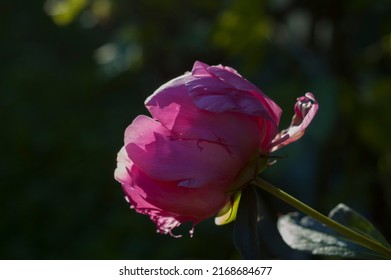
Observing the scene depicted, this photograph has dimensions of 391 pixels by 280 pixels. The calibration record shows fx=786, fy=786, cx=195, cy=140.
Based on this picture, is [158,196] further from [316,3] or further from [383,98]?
[316,3]

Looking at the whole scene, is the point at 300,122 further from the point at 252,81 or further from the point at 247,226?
the point at 252,81

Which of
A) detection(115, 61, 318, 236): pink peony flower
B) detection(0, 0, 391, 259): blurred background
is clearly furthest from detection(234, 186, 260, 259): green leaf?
detection(0, 0, 391, 259): blurred background

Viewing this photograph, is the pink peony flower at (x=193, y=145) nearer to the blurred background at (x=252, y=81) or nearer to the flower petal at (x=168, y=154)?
the flower petal at (x=168, y=154)

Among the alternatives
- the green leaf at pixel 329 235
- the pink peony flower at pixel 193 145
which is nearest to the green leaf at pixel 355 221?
the green leaf at pixel 329 235

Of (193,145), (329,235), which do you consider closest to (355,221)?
(329,235)

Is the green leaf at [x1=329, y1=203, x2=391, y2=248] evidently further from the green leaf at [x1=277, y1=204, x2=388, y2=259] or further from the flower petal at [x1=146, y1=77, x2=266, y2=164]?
the flower petal at [x1=146, y1=77, x2=266, y2=164]
